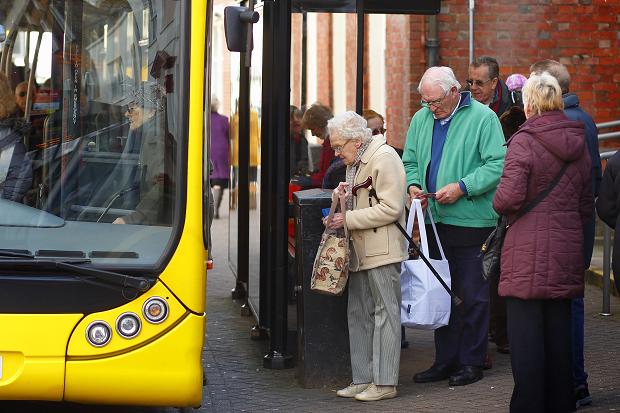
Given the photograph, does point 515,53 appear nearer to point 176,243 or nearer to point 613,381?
point 613,381

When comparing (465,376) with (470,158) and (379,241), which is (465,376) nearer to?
(379,241)

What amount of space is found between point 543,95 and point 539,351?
1.25 meters

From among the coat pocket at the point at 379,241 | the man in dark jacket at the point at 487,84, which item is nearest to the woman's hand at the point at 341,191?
the coat pocket at the point at 379,241

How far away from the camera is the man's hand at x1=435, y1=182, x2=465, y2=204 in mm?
7484

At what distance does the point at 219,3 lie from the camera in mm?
31641

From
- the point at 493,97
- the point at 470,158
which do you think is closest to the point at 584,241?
the point at 470,158

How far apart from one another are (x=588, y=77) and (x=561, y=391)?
8181 millimetres

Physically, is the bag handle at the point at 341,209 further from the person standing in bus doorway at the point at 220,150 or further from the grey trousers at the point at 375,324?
the person standing in bus doorway at the point at 220,150

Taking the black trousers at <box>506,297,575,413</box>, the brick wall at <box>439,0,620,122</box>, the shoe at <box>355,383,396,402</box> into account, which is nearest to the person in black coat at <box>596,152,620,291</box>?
the black trousers at <box>506,297,575,413</box>

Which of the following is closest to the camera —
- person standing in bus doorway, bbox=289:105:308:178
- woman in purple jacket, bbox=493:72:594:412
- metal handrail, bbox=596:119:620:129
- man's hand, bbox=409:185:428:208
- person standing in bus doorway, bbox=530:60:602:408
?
woman in purple jacket, bbox=493:72:594:412

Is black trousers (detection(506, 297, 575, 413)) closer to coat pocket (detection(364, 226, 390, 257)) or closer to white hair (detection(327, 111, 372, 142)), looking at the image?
coat pocket (detection(364, 226, 390, 257))

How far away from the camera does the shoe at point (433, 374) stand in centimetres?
788

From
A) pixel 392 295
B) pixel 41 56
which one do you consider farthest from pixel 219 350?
pixel 41 56

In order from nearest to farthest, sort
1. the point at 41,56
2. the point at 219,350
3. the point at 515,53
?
the point at 41,56
the point at 219,350
the point at 515,53
